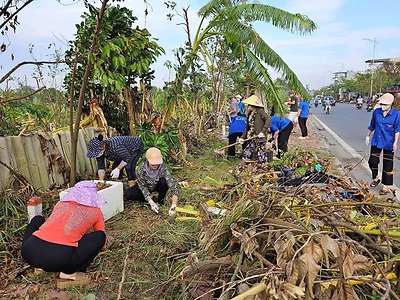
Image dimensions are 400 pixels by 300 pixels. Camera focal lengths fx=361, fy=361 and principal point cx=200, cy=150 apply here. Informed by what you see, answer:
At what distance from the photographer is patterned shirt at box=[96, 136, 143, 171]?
545cm

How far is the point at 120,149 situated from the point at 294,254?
4119mm

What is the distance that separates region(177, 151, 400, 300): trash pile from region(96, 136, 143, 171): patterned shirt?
121 inches

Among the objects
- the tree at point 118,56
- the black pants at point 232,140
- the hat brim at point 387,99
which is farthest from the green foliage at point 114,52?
the hat brim at point 387,99

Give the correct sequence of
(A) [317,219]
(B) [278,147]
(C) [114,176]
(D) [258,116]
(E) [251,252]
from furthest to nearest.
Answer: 1. (B) [278,147]
2. (D) [258,116]
3. (C) [114,176]
4. (A) [317,219]
5. (E) [251,252]

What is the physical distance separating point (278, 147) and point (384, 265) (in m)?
6.16

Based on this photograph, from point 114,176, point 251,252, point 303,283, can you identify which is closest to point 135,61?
point 114,176

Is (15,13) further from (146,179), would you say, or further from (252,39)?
(252,39)

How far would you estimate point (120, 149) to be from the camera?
5.48 meters

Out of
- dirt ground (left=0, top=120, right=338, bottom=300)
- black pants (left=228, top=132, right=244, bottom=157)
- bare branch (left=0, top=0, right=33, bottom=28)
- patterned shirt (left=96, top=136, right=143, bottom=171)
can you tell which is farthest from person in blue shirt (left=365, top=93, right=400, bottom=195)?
bare branch (left=0, top=0, right=33, bottom=28)

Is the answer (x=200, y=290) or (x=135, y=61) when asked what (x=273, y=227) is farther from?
(x=135, y=61)

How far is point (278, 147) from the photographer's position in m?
8.24

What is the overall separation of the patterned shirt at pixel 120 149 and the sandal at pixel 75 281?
8.33ft

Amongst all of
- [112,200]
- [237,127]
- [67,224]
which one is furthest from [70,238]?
[237,127]

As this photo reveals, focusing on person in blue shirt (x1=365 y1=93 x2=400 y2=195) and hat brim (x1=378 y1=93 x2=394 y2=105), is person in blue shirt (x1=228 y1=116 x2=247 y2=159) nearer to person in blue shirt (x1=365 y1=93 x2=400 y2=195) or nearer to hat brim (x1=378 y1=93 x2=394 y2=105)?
person in blue shirt (x1=365 y1=93 x2=400 y2=195)
